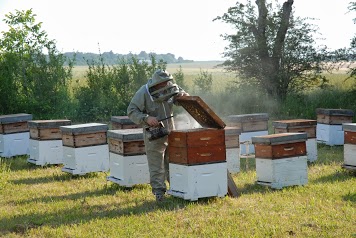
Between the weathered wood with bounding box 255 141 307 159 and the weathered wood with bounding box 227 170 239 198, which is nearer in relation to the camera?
the weathered wood with bounding box 227 170 239 198

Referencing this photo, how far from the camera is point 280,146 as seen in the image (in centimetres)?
825

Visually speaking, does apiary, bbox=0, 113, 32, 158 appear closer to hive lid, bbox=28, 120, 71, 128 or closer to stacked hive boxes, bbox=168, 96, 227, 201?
hive lid, bbox=28, 120, 71, 128

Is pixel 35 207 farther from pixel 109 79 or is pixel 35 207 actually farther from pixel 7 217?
pixel 109 79

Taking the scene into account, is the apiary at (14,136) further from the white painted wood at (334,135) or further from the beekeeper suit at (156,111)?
the white painted wood at (334,135)

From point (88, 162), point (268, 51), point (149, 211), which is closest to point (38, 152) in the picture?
point (88, 162)

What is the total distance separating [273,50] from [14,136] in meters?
8.63

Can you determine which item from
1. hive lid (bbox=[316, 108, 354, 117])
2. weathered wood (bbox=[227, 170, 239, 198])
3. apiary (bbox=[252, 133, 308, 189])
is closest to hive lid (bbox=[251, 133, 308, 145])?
apiary (bbox=[252, 133, 308, 189])

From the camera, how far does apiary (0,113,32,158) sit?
40.1 feet

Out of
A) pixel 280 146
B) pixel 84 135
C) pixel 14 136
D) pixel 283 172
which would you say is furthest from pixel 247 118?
pixel 14 136

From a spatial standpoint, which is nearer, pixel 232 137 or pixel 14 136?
pixel 232 137

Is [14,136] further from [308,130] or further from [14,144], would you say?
[308,130]

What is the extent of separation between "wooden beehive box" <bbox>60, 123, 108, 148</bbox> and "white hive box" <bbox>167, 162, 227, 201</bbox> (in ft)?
8.69

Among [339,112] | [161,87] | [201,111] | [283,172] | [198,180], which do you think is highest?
[161,87]

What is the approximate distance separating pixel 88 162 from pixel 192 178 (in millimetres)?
3023
